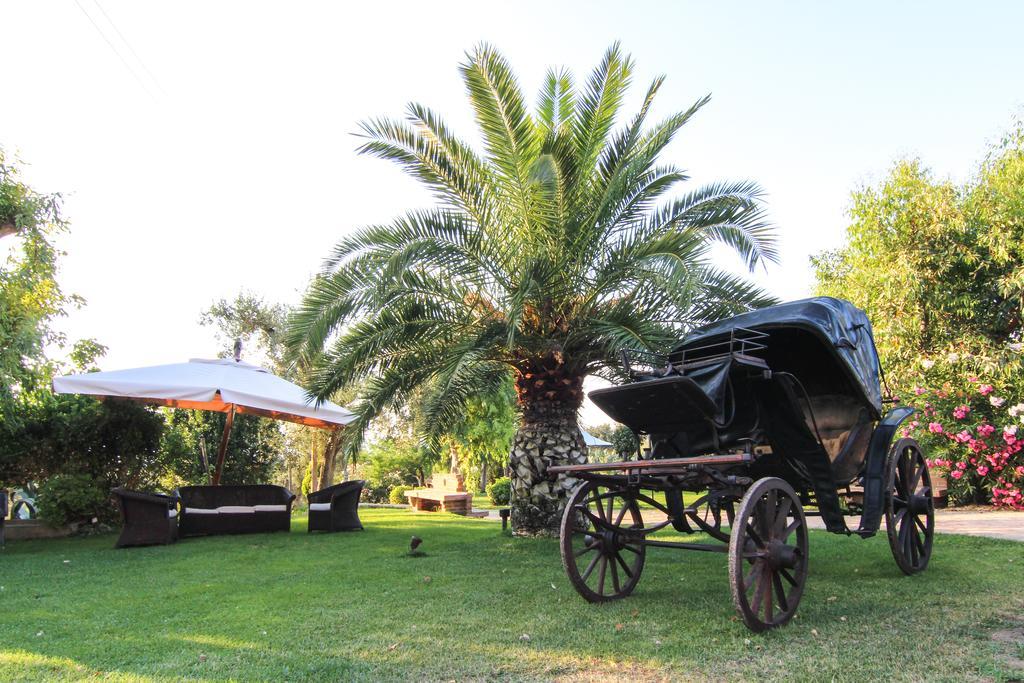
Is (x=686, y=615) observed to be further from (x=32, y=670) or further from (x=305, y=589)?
(x=32, y=670)

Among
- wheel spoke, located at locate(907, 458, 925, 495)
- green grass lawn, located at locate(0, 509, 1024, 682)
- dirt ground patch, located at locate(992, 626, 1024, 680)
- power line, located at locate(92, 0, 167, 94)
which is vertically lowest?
dirt ground patch, located at locate(992, 626, 1024, 680)

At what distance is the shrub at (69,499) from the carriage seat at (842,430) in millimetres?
10270

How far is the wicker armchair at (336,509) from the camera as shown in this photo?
34.4ft

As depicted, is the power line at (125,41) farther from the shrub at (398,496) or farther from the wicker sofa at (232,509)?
the shrub at (398,496)

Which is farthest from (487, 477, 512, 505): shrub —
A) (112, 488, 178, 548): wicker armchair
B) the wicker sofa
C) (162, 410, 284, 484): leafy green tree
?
(112, 488, 178, 548): wicker armchair

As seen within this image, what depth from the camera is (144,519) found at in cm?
887

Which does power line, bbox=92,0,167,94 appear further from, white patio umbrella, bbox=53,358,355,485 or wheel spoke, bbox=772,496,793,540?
wheel spoke, bbox=772,496,793,540

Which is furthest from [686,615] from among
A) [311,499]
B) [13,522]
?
[13,522]

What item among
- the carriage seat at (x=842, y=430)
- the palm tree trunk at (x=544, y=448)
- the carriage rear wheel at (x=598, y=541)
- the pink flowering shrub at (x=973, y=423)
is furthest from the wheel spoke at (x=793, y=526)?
the pink flowering shrub at (x=973, y=423)

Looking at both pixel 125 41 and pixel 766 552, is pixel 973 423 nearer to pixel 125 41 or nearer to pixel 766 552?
pixel 766 552

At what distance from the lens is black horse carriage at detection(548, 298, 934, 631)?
14.6 ft

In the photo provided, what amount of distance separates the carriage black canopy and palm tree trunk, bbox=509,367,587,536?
11.5ft

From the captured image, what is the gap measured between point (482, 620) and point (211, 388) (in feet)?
20.2

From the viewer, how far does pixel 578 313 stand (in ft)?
27.6
